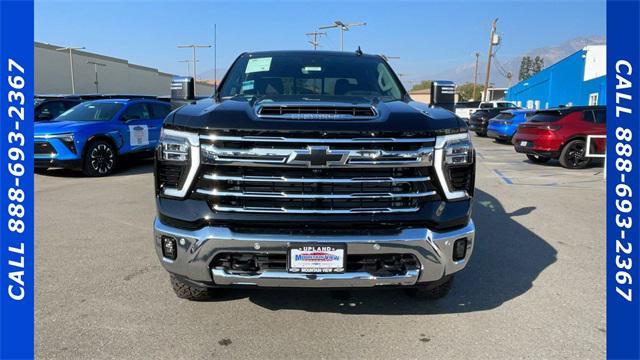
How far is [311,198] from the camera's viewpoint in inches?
115

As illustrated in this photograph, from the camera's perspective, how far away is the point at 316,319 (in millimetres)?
3400

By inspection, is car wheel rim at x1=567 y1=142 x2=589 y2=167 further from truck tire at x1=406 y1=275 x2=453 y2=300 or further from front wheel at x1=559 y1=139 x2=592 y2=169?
truck tire at x1=406 y1=275 x2=453 y2=300

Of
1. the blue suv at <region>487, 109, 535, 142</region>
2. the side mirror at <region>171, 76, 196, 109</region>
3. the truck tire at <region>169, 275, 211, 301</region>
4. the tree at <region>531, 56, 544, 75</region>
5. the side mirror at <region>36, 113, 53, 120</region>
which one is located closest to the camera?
the truck tire at <region>169, 275, 211, 301</region>

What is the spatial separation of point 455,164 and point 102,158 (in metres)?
8.81

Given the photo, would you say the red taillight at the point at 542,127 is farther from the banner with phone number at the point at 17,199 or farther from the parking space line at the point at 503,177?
the banner with phone number at the point at 17,199

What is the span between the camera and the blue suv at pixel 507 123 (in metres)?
19.0

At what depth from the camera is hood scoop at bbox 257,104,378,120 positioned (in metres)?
2.97

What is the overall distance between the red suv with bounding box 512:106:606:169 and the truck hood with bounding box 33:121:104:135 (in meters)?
10.5

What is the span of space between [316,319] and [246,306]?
1.83ft

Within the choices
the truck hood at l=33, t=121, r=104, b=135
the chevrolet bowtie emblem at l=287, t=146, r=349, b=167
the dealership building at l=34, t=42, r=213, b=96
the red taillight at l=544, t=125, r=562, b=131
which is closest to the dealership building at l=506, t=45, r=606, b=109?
the red taillight at l=544, t=125, r=562, b=131

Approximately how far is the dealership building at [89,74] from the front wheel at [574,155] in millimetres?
32385

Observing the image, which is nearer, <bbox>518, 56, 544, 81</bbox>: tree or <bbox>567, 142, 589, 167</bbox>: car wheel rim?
<bbox>567, 142, 589, 167</bbox>: car wheel rim

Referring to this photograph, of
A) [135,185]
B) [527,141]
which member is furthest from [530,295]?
[527,141]

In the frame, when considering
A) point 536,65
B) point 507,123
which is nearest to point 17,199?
point 507,123
